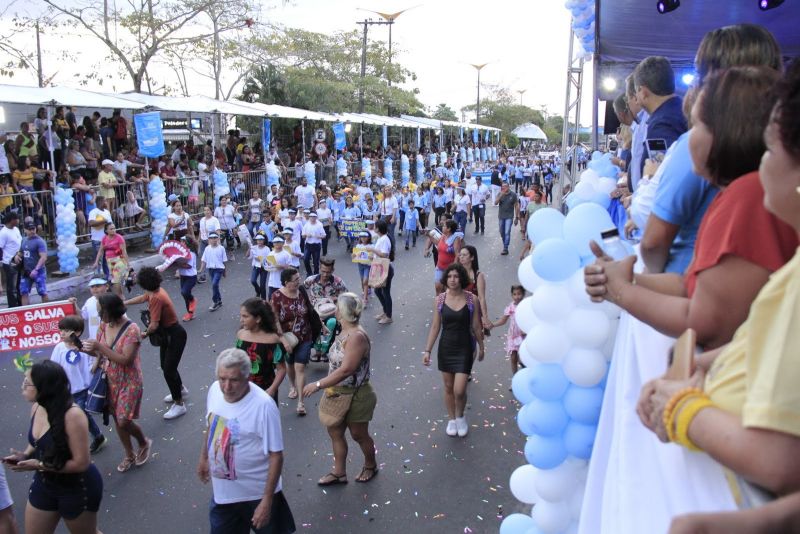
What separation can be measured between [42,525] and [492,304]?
26.8 ft

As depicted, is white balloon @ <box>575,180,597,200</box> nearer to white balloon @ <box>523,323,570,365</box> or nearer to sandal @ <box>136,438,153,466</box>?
white balloon @ <box>523,323,570,365</box>

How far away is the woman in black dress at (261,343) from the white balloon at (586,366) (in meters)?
3.38

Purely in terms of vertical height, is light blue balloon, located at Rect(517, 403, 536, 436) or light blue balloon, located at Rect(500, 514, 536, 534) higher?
light blue balloon, located at Rect(517, 403, 536, 436)

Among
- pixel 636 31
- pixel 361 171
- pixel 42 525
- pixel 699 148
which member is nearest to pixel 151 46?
pixel 361 171

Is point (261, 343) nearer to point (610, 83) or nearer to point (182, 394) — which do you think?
point (182, 394)

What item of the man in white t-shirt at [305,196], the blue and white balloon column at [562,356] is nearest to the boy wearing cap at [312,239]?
the man in white t-shirt at [305,196]

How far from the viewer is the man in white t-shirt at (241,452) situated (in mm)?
3756

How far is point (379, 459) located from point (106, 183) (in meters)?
11.0

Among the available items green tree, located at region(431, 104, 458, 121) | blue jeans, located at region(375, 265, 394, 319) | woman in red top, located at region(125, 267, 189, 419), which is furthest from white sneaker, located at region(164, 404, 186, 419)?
green tree, located at region(431, 104, 458, 121)

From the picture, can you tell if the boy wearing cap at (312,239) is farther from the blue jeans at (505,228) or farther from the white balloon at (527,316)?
the white balloon at (527,316)

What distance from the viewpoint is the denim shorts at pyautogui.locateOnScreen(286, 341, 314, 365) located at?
6.86 meters

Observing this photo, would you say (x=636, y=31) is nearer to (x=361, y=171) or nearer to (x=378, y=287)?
(x=378, y=287)

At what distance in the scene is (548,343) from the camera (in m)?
2.63

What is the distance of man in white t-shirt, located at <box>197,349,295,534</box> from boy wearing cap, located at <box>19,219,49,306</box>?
8460 millimetres
